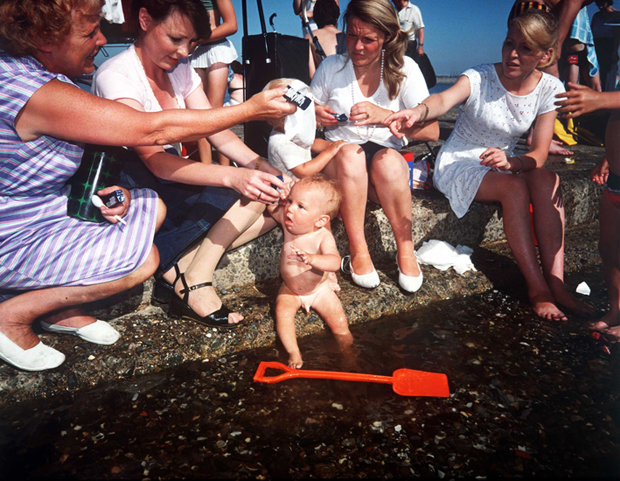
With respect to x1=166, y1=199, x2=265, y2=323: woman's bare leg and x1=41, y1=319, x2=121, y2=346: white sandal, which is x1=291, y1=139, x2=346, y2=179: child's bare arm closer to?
x1=166, y1=199, x2=265, y2=323: woman's bare leg

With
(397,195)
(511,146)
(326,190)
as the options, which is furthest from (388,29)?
(511,146)

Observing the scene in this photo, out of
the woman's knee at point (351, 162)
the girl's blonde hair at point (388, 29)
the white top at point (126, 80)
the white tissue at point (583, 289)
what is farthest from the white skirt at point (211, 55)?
the white tissue at point (583, 289)

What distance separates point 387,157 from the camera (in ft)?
7.90

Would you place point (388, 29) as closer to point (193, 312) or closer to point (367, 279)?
point (367, 279)

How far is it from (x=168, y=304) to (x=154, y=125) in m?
0.97

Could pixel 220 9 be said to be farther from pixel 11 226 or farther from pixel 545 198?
pixel 545 198

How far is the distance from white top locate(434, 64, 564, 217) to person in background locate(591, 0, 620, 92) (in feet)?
10.1

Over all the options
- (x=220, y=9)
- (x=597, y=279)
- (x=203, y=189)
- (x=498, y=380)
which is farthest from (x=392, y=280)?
(x=220, y=9)

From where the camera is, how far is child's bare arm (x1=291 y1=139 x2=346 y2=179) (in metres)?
2.34

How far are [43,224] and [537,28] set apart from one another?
2.55 metres

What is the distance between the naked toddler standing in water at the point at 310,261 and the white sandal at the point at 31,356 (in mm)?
940

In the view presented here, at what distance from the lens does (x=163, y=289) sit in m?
2.26

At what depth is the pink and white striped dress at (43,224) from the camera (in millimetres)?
1549

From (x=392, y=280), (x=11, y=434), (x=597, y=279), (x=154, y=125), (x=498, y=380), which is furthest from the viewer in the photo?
(x=597, y=279)
